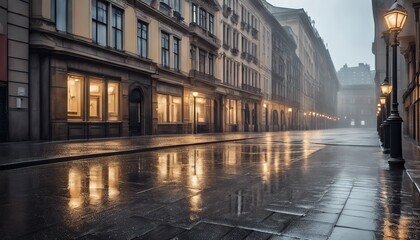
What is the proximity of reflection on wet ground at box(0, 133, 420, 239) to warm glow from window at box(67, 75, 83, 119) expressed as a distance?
11.2 m

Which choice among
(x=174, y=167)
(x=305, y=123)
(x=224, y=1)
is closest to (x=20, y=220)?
(x=174, y=167)

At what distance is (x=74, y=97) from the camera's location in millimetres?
19172

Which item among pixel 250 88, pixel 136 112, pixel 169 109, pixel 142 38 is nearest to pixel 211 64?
pixel 169 109

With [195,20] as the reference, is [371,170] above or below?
below

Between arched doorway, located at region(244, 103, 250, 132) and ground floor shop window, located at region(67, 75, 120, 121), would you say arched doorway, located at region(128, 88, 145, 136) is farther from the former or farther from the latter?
arched doorway, located at region(244, 103, 250, 132)

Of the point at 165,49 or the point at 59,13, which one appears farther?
the point at 165,49

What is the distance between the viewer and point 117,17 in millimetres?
22641

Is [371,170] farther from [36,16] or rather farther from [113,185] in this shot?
[36,16]

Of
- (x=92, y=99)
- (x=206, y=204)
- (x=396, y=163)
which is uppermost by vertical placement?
(x=92, y=99)

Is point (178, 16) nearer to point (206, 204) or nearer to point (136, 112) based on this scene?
point (136, 112)

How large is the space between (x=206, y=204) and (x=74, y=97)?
1645cm

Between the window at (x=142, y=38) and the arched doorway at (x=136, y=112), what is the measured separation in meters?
2.82

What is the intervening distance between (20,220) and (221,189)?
312 centimetres

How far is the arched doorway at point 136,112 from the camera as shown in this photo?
24.2m
